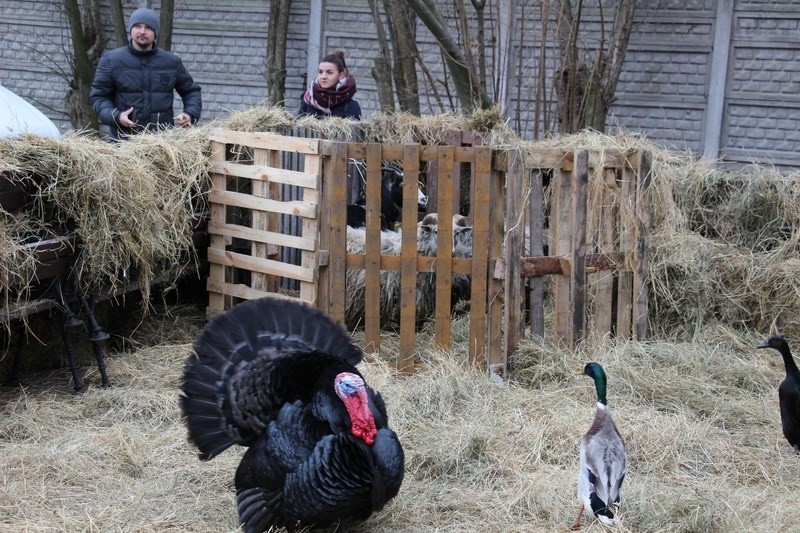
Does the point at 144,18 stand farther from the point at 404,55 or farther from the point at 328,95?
the point at 404,55

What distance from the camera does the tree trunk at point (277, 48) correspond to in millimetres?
15242

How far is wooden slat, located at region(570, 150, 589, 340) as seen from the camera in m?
6.64

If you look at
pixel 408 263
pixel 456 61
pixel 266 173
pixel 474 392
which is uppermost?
pixel 456 61

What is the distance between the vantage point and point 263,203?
7.63 meters

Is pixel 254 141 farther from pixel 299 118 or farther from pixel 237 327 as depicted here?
pixel 237 327

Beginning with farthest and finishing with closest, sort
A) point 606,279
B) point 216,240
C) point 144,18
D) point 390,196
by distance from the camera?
point 390,196
point 144,18
point 216,240
point 606,279

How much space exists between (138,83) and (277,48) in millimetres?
7424

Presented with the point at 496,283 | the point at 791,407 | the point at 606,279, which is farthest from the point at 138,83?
the point at 791,407

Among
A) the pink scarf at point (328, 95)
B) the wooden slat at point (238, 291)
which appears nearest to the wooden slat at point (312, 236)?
the wooden slat at point (238, 291)

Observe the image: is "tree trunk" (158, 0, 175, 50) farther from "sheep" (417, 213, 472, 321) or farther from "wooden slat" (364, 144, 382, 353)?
"wooden slat" (364, 144, 382, 353)

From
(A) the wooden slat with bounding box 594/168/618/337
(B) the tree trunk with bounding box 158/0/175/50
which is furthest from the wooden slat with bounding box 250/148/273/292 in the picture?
(B) the tree trunk with bounding box 158/0/175/50

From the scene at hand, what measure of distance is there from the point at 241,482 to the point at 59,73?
47.6 ft

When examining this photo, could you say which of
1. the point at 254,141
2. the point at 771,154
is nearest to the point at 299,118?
the point at 254,141

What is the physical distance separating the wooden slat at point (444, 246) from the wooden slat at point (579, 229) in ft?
2.83
